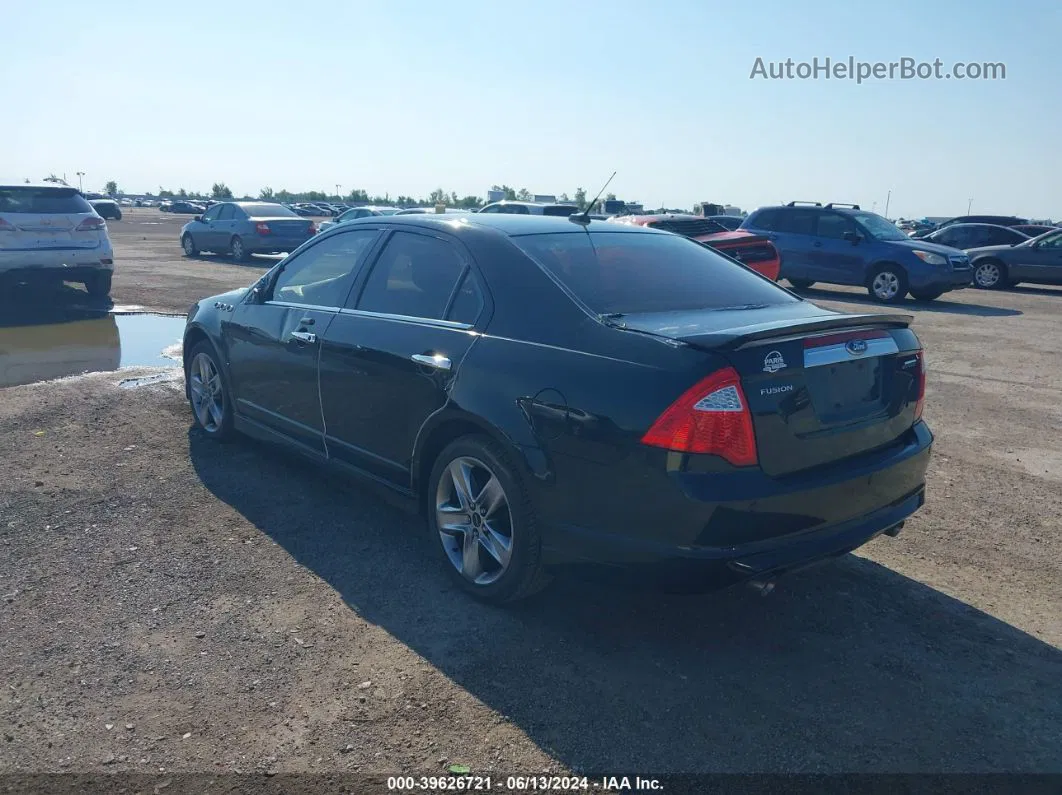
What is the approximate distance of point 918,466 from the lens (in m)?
3.79

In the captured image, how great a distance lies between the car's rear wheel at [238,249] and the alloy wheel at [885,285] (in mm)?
14683

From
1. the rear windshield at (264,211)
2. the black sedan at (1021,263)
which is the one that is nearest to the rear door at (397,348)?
the black sedan at (1021,263)

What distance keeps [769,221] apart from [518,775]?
16.1 m

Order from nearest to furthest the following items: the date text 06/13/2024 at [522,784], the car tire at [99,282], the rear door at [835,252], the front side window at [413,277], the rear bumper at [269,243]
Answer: the date text 06/13/2024 at [522,784] → the front side window at [413,277] → the car tire at [99,282] → the rear door at [835,252] → the rear bumper at [269,243]

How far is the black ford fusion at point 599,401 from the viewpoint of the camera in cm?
311

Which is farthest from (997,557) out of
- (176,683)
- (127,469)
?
(127,469)

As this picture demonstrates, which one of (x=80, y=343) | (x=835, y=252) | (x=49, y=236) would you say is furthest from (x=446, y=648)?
(x=835, y=252)

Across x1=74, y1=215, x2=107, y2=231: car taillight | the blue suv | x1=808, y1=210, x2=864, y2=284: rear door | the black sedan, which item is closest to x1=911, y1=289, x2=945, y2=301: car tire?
the blue suv

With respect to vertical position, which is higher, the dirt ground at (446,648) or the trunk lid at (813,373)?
the trunk lid at (813,373)

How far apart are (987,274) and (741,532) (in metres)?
19.7

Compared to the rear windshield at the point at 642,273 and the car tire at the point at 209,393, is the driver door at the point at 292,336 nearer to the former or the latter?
the car tire at the point at 209,393

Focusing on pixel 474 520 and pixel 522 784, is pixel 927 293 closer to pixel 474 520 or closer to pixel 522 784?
pixel 474 520

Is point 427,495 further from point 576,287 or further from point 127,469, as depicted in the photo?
point 127,469

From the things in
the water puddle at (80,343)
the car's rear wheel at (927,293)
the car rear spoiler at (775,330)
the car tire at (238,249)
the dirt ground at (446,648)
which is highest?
the car rear spoiler at (775,330)
